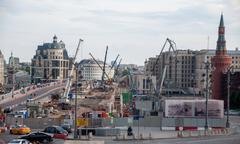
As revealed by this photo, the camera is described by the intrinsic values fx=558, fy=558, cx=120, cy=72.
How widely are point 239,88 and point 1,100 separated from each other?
165 feet

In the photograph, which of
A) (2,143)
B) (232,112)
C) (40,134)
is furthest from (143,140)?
(232,112)

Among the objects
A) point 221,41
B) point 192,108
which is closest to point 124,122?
point 192,108

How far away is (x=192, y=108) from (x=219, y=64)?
57207mm

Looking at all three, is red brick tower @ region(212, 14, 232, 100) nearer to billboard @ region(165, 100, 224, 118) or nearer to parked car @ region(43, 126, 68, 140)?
billboard @ region(165, 100, 224, 118)

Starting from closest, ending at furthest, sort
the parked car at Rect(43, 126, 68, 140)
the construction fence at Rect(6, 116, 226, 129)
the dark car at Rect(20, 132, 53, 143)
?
the dark car at Rect(20, 132, 53, 143) → the parked car at Rect(43, 126, 68, 140) → the construction fence at Rect(6, 116, 226, 129)

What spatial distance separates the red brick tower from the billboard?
174 ft

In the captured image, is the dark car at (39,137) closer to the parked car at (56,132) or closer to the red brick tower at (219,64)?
the parked car at (56,132)

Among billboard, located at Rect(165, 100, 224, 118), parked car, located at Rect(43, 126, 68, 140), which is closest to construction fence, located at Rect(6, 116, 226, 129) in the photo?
parked car, located at Rect(43, 126, 68, 140)

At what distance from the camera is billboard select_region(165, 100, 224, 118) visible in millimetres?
65000

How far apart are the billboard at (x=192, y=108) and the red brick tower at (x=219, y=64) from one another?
53.1 meters

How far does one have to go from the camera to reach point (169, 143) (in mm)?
38594

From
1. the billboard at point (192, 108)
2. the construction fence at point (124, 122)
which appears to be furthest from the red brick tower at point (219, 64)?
the construction fence at point (124, 122)

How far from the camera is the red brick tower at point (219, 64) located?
11944cm

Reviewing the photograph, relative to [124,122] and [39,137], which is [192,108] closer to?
[124,122]
